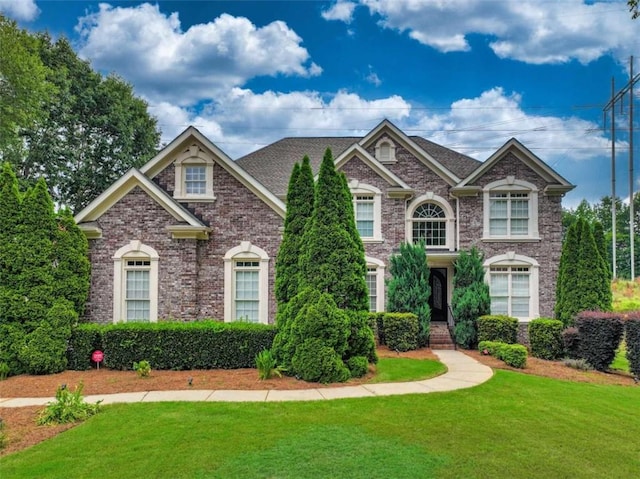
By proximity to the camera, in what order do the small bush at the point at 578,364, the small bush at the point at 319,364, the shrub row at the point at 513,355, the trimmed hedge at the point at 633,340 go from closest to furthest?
the small bush at the point at 319,364, the trimmed hedge at the point at 633,340, the shrub row at the point at 513,355, the small bush at the point at 578,364

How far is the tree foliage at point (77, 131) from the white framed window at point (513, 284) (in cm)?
2240

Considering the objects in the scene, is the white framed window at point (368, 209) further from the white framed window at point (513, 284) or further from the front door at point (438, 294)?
the white framed window at point (513, 284)

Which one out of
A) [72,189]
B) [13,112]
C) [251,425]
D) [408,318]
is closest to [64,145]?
[72,189]

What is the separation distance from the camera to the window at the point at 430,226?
17641mm

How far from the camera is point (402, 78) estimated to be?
549 inches

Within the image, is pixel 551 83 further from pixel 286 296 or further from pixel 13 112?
pixel 13 112

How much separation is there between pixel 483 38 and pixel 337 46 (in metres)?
5.13

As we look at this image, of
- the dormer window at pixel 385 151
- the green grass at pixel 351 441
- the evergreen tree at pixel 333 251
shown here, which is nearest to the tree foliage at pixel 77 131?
the dormer window at pixel 385 151

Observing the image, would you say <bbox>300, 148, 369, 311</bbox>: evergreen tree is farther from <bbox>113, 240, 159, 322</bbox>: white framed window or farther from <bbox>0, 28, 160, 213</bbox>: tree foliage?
<bbox>0, 28, 160, 213</bbox>: tree foliage

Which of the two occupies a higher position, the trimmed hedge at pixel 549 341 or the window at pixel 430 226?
the window at pixel 430 226

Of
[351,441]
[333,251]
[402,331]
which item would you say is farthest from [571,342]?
[351,441]

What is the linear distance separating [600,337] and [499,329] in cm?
315

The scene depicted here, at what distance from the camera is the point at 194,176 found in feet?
47.6

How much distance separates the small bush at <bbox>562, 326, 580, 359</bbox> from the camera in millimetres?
13094
